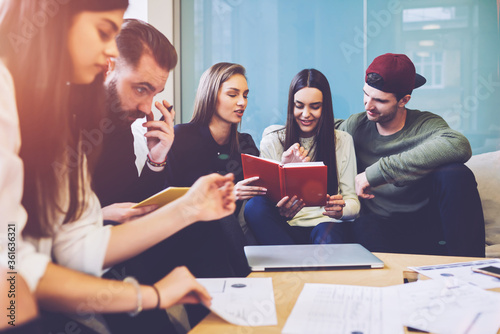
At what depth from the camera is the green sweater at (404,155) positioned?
1.67m

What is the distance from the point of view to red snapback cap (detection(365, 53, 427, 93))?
5.97 ft

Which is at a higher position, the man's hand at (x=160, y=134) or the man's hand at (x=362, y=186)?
the man's hand at (x=160, y=134)

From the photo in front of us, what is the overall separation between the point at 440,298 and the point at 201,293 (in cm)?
43

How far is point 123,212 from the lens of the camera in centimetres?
73

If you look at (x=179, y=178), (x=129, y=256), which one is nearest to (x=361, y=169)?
(x=179, y=178)

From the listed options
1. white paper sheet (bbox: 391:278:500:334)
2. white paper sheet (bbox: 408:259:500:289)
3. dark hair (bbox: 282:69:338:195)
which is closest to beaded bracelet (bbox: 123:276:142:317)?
white paper sheet (bbox: 391:278:500:334)

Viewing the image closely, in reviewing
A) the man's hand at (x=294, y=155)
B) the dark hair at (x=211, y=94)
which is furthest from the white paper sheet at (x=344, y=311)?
the man's hand at (x=294, y=155)

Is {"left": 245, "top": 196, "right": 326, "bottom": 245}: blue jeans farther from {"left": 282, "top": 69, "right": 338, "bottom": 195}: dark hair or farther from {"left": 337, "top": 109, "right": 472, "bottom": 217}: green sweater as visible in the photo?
{"left": 337, "top": 109, "right": 472, "bottom": 217}: green sweater

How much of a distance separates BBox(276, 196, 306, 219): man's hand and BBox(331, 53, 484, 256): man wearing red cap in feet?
0.59

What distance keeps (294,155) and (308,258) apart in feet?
2.45

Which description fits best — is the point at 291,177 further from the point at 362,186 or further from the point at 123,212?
the point at 123,212

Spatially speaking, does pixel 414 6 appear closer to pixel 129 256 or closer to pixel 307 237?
pixel 307 237

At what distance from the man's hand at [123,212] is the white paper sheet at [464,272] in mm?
603

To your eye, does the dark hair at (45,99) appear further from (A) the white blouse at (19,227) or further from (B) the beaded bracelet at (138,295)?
(B) the beaded bracelet at (138,295)
